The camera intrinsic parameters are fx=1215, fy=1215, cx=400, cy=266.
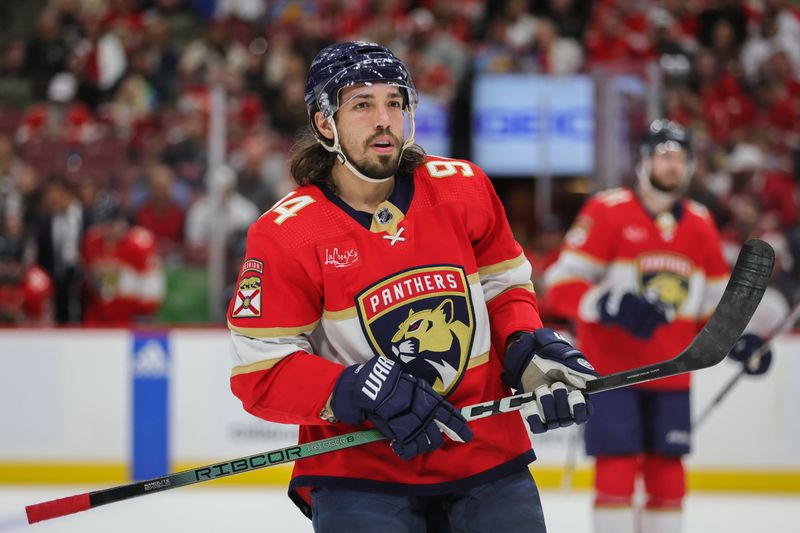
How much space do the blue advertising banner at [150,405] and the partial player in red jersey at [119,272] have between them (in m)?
0.46

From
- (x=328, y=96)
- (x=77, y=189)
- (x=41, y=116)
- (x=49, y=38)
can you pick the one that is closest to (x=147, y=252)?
(x=77, y=189)

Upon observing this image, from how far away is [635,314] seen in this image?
362 cm

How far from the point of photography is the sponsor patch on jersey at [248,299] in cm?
207

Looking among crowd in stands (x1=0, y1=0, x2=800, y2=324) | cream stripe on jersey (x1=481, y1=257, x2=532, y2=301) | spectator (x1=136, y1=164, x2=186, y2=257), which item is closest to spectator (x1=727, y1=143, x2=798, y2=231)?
crowd in stands (x1=0, y1=0, x2=800, y2=324)

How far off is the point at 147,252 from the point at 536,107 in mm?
2238

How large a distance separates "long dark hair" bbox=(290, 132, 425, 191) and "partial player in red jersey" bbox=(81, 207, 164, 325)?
4217 mm

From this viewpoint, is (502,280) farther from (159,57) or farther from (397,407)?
(159,57)

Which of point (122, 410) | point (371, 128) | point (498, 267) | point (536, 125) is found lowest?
point (122, 410)

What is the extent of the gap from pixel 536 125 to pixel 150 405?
256cm

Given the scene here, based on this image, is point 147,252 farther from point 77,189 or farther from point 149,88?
point 149,88

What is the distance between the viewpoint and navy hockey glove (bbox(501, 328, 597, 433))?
204 cm

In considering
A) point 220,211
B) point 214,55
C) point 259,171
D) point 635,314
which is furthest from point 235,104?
point 635,314

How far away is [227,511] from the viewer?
5344 mm

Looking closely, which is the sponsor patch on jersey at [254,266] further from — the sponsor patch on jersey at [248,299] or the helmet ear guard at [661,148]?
the helmet ear guard at [661,148]
